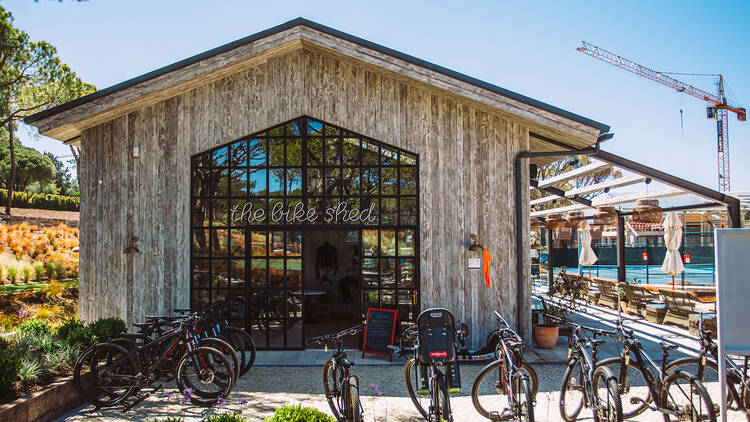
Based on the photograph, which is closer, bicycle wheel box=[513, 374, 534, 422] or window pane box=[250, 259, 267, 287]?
bicycle wheel box=[513, 374, 534, 422]

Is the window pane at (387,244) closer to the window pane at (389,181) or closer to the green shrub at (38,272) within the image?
the window pane at (389,181)

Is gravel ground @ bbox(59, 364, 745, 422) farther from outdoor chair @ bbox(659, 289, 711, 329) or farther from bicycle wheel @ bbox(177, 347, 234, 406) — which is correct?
outdoor chair @ bbox(659, 289, 711, 329)

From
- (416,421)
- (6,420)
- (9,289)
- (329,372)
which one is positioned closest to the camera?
(6,420)

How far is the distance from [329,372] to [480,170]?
4.39 m

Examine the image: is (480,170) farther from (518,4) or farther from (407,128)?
(518,4)

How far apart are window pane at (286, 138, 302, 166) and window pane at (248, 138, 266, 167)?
420 mm

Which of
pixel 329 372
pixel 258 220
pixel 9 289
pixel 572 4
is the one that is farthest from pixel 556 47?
pixel 9 289

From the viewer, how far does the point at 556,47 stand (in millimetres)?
12766

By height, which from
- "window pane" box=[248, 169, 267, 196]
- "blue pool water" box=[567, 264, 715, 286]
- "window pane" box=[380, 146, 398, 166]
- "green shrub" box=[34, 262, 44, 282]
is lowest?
"blue pool water" box=[567, 264, 715, 286]

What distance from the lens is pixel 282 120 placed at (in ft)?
28.5

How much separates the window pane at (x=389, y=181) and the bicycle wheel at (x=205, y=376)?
3.89 meters

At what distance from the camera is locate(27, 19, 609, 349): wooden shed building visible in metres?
8.45

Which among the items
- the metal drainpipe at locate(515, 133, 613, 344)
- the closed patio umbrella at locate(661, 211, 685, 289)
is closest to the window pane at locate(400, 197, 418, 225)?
the metal drainpipe at locate(515, 133, 613, 344)

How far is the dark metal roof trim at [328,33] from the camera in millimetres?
7910
